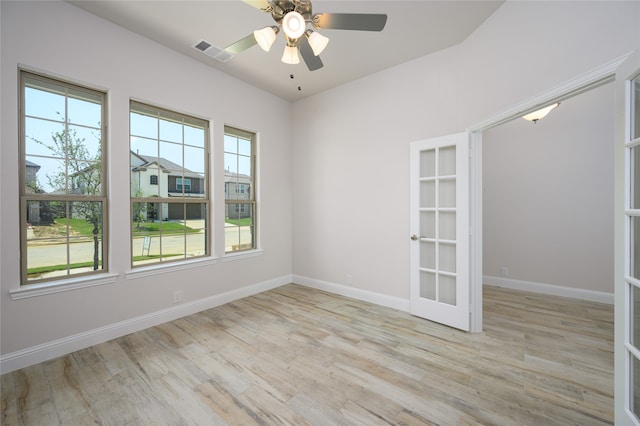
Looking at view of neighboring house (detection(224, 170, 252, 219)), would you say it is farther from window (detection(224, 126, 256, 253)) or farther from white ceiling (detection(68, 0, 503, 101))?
white ceiling (detection(68, 0, 503, 101))

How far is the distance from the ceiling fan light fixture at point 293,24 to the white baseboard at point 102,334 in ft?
10.6

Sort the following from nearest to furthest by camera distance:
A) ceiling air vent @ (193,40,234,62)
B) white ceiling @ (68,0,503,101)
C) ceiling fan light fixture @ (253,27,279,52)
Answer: ceiling fan light fixture @ (253,27,279,52) < white ceiling @ (68,0,503,101) < ceiling air vent @ (193,40,234,62)

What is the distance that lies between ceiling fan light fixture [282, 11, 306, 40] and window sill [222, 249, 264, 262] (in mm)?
2962

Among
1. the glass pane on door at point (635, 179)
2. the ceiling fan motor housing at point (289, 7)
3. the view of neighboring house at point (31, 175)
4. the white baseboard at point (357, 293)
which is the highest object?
the ceiling fan motor housing at point (289, 7)

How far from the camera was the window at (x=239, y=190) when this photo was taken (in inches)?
150

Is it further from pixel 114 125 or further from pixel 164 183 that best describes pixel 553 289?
pixel 114 125

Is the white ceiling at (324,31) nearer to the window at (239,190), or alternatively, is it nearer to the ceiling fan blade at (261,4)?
the ceiling fan blade at (261,4)

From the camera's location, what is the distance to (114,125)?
267cm

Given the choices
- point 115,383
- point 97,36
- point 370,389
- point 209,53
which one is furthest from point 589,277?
point 97,36

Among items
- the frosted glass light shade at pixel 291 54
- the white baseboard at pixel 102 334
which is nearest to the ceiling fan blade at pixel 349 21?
the frosted glass light shade at pixel 291 54

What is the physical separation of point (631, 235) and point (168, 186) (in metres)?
4.10

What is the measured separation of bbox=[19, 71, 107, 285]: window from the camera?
2266 mm

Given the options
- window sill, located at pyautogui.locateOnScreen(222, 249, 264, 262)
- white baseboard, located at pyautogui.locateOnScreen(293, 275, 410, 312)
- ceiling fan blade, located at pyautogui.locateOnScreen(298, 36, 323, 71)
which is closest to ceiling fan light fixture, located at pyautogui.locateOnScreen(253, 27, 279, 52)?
ceiling fan blade, located at pyautogui.locateOnScreen(298, 36, 323, 71)

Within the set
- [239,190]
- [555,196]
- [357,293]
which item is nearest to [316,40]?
[239,190]
